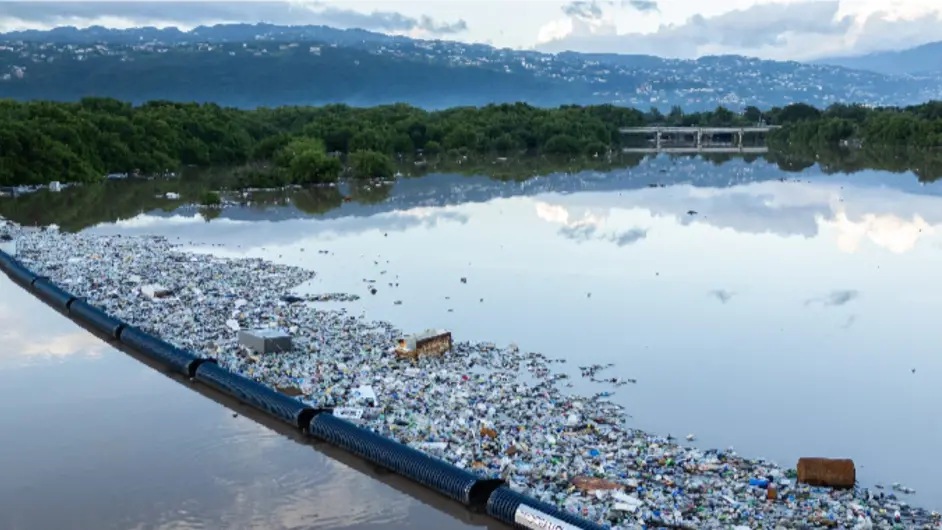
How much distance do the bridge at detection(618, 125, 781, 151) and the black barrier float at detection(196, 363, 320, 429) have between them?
3255 inches

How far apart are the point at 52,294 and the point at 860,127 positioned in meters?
78.3

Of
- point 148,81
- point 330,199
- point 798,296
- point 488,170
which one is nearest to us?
point 798,296

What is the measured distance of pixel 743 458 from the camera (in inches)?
405

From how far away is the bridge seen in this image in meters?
98.6

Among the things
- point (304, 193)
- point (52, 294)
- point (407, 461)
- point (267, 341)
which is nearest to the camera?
point (407, 461)

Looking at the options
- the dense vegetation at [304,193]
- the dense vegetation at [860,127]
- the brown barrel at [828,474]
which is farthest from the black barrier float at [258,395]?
the dense vegetation at [860,127]

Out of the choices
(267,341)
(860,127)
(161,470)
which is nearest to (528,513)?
(161,470)

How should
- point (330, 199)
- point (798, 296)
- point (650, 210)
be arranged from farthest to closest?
point (330, 199) → point (650, 210) → point (798, 296)

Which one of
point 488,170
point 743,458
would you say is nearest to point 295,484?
point 743,458

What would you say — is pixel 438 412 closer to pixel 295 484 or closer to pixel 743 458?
pixel 295 484

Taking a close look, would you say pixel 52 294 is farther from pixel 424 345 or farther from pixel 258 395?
pixel 424 345

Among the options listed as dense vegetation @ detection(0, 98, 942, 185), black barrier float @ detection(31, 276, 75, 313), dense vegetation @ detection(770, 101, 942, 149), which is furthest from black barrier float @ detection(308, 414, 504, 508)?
dense vegetation @ detection(770, 101, 942, 149)

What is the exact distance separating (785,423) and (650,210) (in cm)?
2293

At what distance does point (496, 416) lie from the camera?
11383 mm
